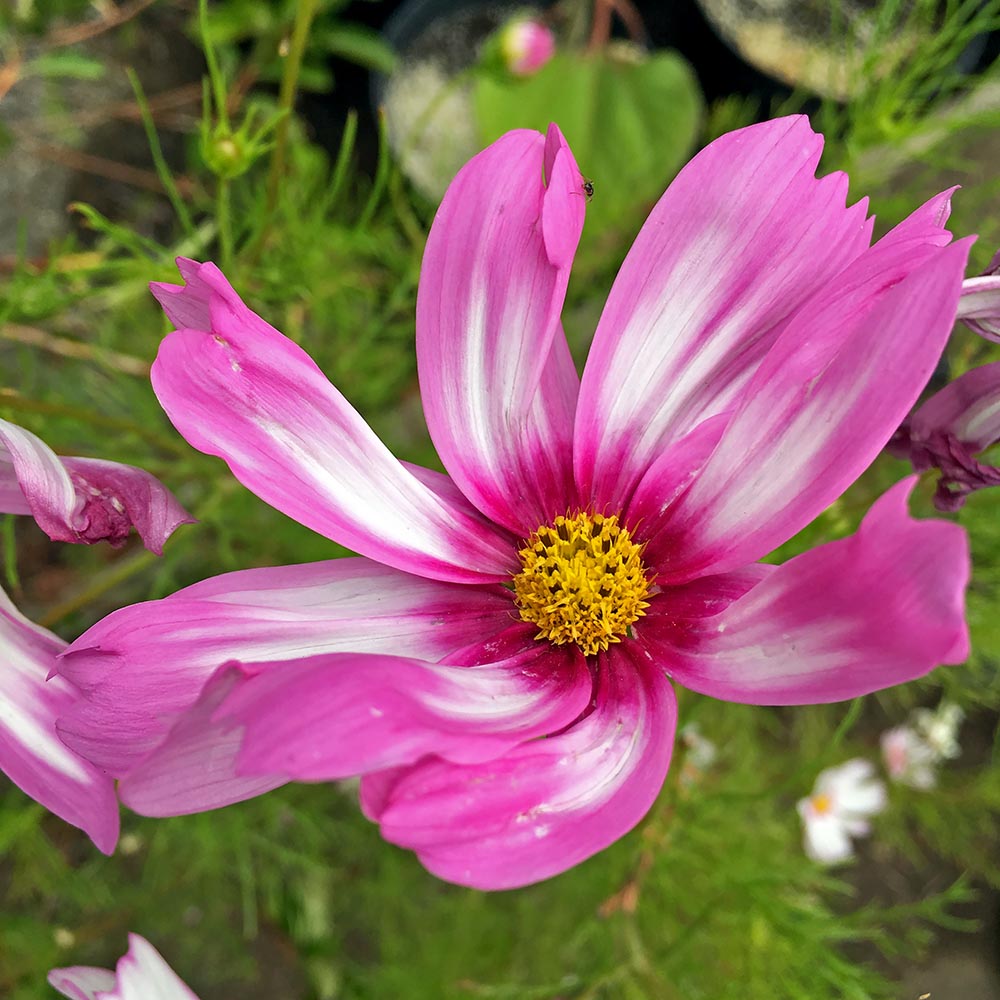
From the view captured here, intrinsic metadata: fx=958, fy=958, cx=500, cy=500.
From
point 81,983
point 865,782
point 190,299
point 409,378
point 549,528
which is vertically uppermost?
point 190,299

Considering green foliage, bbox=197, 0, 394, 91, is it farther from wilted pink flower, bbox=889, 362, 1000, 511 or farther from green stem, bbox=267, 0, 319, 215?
wilted pink flower, bbox=889, 362, 1000, 511

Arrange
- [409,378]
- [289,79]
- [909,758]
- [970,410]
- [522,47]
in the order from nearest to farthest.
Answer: [970,410] < [289,79] < [522,47] < [409,378] < [909,758]

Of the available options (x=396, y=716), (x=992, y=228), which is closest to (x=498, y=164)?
(x=396, y=716)

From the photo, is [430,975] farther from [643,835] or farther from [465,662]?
[465,662]

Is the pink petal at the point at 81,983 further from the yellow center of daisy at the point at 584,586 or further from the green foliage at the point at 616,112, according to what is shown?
the green foliage at the point at 616,112

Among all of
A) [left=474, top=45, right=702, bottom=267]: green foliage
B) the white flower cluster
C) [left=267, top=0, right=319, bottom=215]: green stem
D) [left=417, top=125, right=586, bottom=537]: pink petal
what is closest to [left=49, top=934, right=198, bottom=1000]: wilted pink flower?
[left=417, top=125, right=586, bottom=537]: pink petal

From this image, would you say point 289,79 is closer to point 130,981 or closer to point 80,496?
point 80,496

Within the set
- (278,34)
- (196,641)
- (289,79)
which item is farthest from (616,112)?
(196,641)

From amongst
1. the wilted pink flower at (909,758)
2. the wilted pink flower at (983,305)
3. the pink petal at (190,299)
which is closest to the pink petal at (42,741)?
the pink petal at (190,299)

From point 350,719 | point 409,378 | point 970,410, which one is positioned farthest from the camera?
point 409,378
